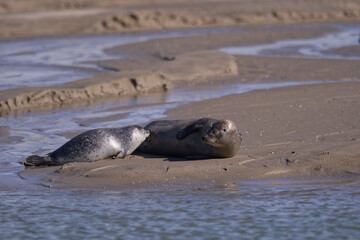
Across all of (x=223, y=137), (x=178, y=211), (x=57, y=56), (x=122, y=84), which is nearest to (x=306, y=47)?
(x=57, y=56)

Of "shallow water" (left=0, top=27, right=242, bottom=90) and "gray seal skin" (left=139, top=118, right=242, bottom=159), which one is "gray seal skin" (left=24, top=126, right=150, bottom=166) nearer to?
"gray seal skin" (left=139, top=118, right=242, bottom=159)

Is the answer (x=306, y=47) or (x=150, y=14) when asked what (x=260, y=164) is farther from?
(x=150, y=14)

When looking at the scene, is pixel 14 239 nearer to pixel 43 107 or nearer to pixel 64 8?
pixel 43 107

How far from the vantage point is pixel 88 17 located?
26.6 meters

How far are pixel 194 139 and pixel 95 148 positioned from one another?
102 centimetres

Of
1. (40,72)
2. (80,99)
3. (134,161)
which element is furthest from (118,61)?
(134,161)

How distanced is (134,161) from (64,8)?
2466cm

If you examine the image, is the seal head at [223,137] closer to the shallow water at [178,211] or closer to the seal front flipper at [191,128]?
the seal front flipper at [191,128]

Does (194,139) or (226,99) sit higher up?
(226,99)

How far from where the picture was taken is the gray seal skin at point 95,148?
688cm

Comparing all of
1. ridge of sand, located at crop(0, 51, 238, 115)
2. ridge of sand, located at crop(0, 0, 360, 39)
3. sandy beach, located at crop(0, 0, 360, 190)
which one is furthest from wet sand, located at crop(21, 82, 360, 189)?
ridge of sand, located at crop(0, 0, 360, 39)

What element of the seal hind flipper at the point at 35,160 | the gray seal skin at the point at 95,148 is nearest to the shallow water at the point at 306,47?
the gray seal skin at the point at 95,148

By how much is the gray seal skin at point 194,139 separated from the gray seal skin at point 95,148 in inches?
6.6

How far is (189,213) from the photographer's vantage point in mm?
5496
